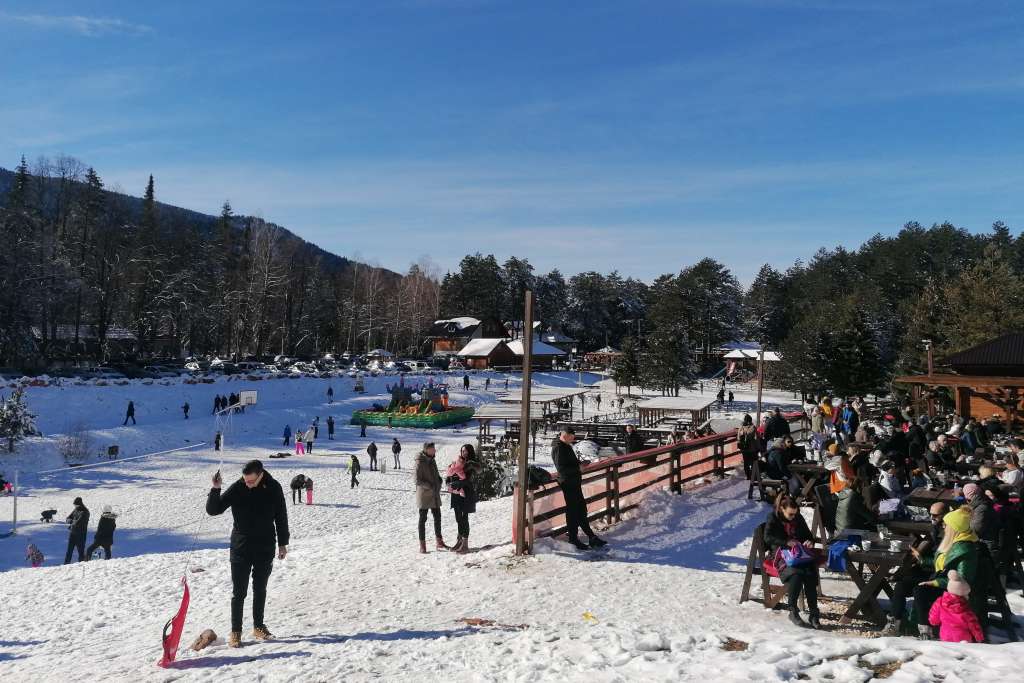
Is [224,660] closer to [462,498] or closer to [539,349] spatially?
[462,498]

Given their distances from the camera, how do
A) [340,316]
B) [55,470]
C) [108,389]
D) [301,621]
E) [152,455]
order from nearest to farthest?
[301,621] < [55,470] < [152,455] < [108,389] < [340,316]

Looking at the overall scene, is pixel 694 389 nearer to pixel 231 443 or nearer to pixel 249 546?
pixel 231 443

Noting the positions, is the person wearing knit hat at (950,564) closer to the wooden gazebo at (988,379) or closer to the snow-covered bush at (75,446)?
the wooden gazebo at (988,379)

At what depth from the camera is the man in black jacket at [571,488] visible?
9.21 m

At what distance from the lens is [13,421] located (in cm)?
3062

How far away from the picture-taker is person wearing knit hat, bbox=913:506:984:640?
6199 mm

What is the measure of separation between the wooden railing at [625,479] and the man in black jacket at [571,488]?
221 millimetres

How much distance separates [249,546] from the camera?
21.2 feet

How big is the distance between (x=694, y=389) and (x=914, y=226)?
66.4m

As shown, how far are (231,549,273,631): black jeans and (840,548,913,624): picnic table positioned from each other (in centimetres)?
542

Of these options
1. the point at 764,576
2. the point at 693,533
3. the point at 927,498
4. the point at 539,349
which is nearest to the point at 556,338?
the point at 539,349

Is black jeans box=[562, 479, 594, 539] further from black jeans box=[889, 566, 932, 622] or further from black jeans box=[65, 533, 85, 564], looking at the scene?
black jeans box=[65, 533, 85, 564]

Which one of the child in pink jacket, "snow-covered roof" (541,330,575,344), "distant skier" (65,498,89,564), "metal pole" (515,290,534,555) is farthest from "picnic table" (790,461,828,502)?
"snow-covered roof" (541,330,575,344)

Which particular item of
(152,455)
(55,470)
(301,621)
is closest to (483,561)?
(301,621)
